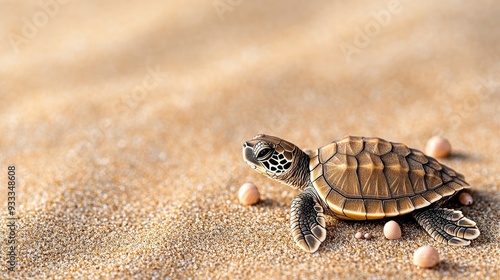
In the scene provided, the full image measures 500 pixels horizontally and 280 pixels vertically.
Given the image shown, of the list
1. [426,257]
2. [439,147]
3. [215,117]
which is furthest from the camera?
[215,117]

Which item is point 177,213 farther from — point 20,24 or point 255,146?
point 20,24

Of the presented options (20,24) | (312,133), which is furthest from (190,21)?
(312,133)

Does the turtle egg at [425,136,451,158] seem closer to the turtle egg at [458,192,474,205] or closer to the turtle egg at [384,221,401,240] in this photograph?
the turtle egg at [458,192,474,205]

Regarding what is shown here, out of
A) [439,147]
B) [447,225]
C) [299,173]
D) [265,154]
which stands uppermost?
[265,154]

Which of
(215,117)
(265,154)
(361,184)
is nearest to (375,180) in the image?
(361,184)

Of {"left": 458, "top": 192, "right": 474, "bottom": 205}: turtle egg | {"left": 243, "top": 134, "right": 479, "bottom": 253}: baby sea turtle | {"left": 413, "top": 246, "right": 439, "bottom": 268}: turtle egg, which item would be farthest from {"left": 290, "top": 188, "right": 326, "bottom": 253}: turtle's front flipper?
{"left": 458, "top": 192, "right": 474, "bottom": 205}: turtle egg

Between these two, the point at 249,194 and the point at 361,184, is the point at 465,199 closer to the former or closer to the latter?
the point at 361,184
